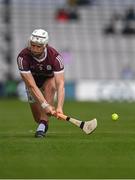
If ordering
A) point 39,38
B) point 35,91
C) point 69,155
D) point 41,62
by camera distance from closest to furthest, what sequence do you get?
point 69,155, point 39,38, point 35,91, point 41,62

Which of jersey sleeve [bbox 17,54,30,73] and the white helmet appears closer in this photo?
the white helmet

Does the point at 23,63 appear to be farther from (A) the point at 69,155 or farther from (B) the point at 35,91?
(A) the point at 69,155

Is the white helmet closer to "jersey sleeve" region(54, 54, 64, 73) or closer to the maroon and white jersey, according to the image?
the maroon and white jersey

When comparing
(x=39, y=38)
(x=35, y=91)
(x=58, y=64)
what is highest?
(x=39, y=38)

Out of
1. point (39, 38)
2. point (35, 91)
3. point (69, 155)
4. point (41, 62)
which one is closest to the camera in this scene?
point (69, 155)

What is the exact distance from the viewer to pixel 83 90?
1459 inches

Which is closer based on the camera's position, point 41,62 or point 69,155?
point 69,155

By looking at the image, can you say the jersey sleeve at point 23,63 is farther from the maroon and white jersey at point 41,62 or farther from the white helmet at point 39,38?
the white helmet at point 39,38

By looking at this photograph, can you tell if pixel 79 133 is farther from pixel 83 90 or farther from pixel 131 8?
pixel 131 8

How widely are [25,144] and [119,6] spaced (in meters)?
36.0

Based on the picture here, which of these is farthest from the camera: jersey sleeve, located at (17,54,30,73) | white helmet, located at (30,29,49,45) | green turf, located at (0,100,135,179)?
jersey sleeve, located at (17,54,30,73)

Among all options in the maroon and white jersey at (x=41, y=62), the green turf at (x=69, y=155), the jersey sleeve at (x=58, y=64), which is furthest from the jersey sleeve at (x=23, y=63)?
the green turf at (x=69, y=155)

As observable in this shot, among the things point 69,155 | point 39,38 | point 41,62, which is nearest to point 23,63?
point 41,62

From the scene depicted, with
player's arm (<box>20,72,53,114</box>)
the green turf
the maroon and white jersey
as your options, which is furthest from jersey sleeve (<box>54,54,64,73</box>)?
the green turf
